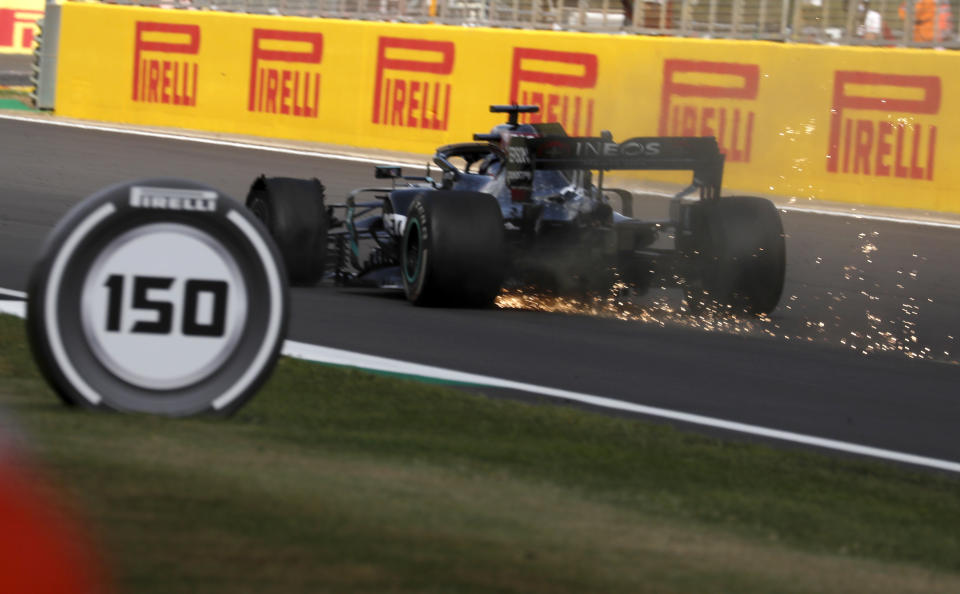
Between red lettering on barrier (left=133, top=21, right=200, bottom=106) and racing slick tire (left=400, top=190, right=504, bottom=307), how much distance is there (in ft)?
51.3

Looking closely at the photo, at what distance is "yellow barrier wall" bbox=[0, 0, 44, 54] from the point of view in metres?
44.3

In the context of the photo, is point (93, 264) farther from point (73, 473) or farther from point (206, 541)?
point (206, 541)

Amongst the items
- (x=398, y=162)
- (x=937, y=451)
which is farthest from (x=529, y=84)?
(x=937, y=451)

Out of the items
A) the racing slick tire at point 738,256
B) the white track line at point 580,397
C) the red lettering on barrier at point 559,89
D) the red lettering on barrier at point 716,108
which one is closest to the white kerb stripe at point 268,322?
the white track line at point 580,397

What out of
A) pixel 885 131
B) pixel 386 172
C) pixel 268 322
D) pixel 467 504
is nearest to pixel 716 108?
pixel 885 131

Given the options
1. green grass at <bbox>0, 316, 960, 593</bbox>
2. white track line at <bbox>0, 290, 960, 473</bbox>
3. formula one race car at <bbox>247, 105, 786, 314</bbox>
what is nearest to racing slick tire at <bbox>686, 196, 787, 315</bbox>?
formula one race car at <bbox>247, 105, 786, 314</bbox>

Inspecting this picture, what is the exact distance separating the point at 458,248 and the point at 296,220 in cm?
185

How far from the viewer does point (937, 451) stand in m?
6.64

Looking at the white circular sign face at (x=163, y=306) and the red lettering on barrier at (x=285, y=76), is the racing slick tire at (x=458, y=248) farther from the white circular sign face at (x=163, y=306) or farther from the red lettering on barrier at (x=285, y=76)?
the red lettering on barrier at (x=285, y=76)

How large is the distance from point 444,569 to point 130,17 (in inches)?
921

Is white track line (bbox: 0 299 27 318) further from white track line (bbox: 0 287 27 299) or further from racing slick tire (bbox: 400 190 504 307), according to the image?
racing slick tire (bbox: 400 190 504 307)

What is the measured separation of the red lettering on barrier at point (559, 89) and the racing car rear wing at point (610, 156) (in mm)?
9579

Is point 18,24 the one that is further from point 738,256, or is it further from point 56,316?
point 56,316

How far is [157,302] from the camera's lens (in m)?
4.88
